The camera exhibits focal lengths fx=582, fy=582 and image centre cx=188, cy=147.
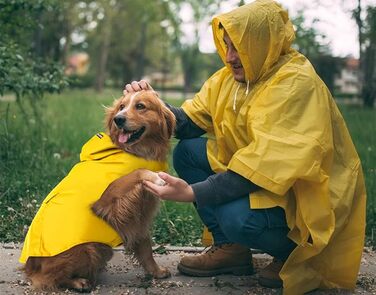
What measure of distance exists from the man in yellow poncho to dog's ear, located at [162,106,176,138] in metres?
0.35

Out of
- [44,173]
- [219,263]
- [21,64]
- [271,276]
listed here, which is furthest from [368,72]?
[271,276]

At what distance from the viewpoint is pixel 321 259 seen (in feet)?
10.4

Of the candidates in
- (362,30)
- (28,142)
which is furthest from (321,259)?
→ (362,30)

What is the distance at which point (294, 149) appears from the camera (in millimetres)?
2824

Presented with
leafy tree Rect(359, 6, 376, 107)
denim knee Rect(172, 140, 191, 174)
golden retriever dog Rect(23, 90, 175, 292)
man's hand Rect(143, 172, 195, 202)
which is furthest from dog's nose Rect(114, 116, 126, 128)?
leafy tree Rect(359, 6, 376, 107)

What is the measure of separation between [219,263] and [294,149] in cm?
110

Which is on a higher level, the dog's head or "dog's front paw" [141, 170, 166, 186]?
the dog's head

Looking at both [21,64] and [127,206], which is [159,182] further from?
[21,64]

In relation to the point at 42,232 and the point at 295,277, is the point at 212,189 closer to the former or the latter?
the point at 295,277

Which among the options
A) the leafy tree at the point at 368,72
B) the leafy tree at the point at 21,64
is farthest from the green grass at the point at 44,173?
the leafy tree at the point at 368,72

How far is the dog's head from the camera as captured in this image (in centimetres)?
344

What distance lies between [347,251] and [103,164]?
1.44 m

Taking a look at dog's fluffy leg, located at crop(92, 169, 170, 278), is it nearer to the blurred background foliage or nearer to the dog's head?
the dog's head

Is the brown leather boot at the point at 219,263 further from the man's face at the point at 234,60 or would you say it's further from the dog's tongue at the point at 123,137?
the man's face at the point at 234,60
